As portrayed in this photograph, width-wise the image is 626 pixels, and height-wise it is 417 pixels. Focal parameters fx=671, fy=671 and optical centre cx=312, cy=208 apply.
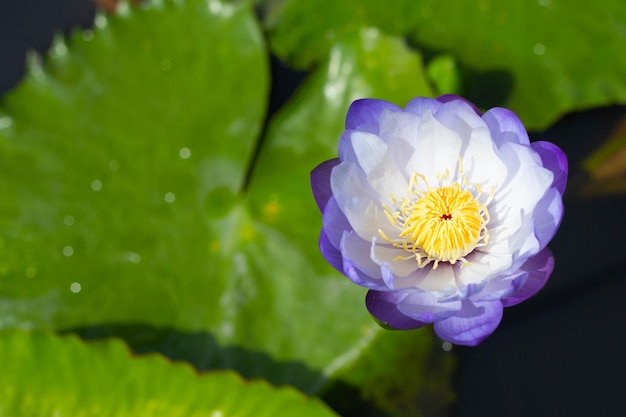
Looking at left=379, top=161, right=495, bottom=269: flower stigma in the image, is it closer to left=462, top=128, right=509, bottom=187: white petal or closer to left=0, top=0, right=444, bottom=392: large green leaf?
left=462, top=128, right=509, bottom=187: white petal

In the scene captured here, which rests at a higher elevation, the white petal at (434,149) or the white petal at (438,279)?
the white petal at (434,149)

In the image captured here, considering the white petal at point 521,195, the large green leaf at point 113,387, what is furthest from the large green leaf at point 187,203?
the white petal at point 521,195

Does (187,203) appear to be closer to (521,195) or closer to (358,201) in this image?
(358,201)

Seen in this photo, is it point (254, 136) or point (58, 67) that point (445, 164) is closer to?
point (254, 136)

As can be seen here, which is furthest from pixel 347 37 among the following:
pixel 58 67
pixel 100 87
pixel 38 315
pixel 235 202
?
pixel 38 315

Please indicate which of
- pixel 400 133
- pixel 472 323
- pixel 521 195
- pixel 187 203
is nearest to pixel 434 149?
pixel 400 133

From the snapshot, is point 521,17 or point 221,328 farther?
point 521,17

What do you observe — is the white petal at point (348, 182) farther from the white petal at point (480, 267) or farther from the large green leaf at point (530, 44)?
the large green leaf at point (530, 44)
